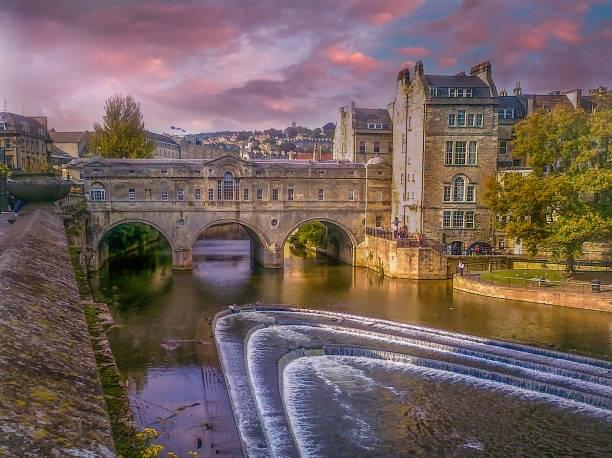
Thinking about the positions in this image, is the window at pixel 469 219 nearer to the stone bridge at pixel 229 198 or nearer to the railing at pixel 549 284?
the stone bridge at pixel 229 198

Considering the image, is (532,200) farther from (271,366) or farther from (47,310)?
(47,310)

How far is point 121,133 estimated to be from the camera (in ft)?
222

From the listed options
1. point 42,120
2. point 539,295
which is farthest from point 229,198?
point 42,120

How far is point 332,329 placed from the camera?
30484 mm

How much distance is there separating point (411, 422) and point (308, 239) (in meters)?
51.5

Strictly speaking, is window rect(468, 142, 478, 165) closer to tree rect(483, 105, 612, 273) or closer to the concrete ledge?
tree rect(483, 105, 612, 273)

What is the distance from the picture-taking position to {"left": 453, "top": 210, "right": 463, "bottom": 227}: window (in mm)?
50781

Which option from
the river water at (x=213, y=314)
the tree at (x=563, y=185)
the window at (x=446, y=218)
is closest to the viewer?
the river water at (x=213, y=314)

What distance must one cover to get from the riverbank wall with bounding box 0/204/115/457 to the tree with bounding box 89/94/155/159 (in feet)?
207

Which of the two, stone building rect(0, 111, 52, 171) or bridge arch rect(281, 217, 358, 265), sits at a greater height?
stone building rect(0, 111, 52, 171)

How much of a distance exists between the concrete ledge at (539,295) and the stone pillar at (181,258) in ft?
76.4

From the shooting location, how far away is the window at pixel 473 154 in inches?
1978

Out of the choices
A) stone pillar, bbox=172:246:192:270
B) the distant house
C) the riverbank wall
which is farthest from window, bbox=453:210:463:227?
the distant house

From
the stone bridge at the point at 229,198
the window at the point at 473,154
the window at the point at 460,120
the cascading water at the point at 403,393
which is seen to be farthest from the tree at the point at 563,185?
the stone bridge at the point at 229,198
